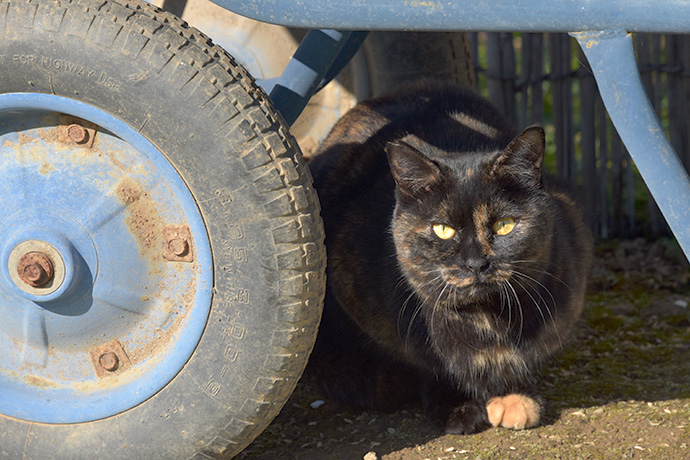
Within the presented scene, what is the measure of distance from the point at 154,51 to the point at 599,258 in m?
2.75

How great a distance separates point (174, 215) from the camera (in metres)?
1.88

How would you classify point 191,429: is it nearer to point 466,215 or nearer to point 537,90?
point 466,215

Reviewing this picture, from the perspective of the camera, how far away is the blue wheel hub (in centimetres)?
187

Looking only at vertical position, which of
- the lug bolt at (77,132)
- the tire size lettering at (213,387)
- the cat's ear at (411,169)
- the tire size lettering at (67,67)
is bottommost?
the tire size lettering at (213,387)

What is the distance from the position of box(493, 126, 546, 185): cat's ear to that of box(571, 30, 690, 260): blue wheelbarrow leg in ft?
1.00

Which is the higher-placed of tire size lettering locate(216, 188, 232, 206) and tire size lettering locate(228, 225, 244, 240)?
tire size lettering locate(216, 188, 232, 206)

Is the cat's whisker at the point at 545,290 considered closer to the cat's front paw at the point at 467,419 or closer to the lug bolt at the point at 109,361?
the cat's front paw at the point at 467,419

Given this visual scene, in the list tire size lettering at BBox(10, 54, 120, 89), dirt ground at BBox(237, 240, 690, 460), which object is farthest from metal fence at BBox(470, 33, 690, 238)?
tire size lettering at BBox(10, 54, 120, 89)

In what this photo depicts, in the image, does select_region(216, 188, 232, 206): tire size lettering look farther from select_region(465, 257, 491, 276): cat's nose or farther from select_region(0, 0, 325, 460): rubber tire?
select_region(465, 257, 491, 276): cat's nose

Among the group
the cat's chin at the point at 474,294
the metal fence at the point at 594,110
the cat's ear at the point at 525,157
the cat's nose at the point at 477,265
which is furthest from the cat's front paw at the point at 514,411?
the metal fence at the point at 594,110

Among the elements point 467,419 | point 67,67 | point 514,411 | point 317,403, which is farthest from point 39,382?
point 514,411

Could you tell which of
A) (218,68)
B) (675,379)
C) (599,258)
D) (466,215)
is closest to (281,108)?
(218,68)

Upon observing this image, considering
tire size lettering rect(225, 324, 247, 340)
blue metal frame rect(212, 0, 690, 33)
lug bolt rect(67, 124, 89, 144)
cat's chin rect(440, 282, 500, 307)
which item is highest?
blue metal frame rect(212, 0, 690, 33)

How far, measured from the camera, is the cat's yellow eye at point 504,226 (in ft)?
6.81
